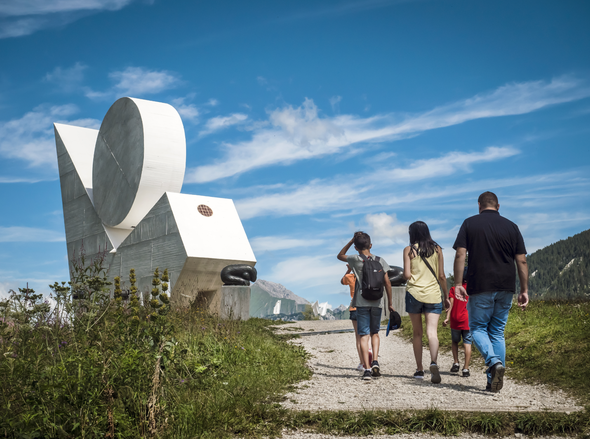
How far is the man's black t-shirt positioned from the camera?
17.5 feet

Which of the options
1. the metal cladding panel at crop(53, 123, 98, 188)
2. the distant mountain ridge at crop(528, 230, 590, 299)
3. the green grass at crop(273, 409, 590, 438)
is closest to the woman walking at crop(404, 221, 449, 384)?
the green grass at crop(273, 409, 590, 438)

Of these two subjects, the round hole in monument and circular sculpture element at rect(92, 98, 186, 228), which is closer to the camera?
the round hole in monument

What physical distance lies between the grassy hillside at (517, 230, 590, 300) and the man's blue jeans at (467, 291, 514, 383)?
92.1 m

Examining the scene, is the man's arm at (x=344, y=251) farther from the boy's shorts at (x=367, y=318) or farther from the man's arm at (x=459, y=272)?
the man's arm at (x=459, y=272)

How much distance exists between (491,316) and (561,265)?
114 m

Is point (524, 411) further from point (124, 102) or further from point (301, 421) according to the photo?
point (124, 102)

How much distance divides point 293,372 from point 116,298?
2194mm

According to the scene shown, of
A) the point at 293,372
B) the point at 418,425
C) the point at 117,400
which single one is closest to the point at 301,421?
the point at 418,425

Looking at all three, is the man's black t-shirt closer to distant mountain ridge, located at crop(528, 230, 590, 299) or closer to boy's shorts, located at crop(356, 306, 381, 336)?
boy's shorts, located at crop(356, 306, 381, 336)

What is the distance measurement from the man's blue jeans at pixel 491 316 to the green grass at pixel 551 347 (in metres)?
0.84

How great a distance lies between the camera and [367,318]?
20.7ft

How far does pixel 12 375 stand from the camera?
4055 millimetres

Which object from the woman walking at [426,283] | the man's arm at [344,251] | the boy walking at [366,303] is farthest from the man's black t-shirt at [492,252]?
the man's arm at [344,251]

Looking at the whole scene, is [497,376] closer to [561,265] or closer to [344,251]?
[344,251]
